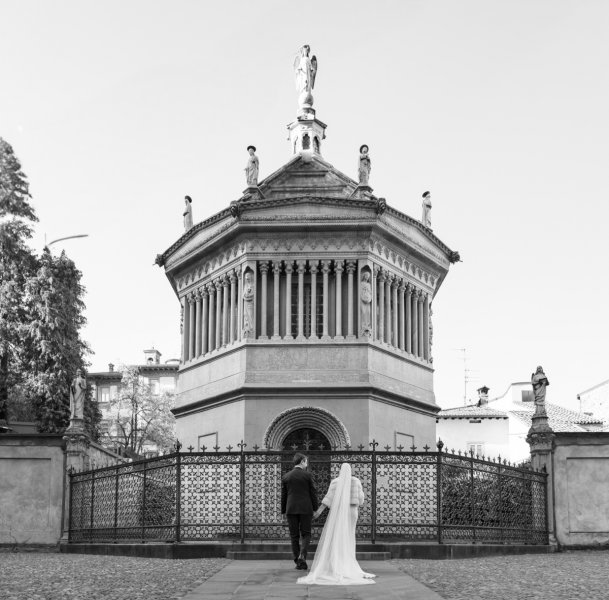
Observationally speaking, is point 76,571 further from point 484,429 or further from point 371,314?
point 484,429

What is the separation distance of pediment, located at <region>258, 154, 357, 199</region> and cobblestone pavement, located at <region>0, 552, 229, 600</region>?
1468 cm

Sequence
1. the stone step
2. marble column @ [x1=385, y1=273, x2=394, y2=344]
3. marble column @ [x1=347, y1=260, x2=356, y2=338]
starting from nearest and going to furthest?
the stone step → marble column @ [x1=347, y1=260, x2=356, y2=338] → marble column @ [x1=385, y1=273, x2=394, y2=344]

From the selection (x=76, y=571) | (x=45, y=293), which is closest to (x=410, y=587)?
(x=76, y=571)

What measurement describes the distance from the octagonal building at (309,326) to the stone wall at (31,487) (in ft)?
16.9

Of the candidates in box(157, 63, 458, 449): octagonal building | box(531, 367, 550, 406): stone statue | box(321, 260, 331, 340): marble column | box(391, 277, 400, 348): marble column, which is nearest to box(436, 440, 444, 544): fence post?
box(531, 367, 550, 406): stone statue

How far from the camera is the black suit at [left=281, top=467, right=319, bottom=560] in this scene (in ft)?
52.2

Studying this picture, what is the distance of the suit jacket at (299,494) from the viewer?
1590 cm

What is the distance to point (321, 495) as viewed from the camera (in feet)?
68.6

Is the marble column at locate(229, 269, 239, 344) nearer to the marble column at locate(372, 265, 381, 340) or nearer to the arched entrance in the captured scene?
the arched entrance

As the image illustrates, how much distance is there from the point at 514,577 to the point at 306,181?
19226 millimetres

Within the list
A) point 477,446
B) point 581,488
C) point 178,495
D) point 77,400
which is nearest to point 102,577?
point 178,495

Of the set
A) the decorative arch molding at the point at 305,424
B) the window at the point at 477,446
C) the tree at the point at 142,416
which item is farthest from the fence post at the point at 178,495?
the tree at the point at 142,416

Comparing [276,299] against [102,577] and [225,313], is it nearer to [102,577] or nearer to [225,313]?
[225,313]

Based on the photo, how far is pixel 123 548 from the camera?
824 inches
